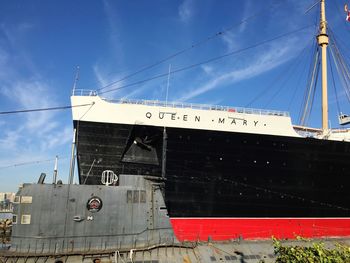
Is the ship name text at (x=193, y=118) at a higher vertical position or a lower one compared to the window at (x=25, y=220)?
higher

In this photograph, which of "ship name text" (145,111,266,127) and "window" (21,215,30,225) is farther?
"ship name text" (145,111,266,127)

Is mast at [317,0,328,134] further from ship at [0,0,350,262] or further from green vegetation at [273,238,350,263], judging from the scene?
green vegetation at [273,238,350,263]

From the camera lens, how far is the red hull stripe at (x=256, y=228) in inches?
838

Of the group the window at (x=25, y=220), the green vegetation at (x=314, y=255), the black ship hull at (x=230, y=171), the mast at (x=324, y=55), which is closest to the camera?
the green vegetation at (x=314, y=255)

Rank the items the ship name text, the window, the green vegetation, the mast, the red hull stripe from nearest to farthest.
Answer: the green vegetation < the window < the red hull stripe < the ship name text < the mast

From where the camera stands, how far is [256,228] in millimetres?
22531

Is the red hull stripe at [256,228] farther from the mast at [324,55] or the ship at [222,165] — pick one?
the mast at [324,55]

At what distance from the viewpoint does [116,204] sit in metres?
14.9

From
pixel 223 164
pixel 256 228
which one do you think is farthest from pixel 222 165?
pixel 256 228

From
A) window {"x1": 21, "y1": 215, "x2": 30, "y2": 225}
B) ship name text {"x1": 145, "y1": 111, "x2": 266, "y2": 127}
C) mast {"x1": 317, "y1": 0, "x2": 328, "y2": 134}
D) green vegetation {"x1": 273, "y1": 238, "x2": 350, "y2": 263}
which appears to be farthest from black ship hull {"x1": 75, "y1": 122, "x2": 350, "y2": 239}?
green vegetation {"x1": 273, "y1": 238, "x2": 350, "y2": 263}

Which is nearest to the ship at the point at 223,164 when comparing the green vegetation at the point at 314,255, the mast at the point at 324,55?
the mast at the point at 324,55

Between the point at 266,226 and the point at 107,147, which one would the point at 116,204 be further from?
the point at 266,226

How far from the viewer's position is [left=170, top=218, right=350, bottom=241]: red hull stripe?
21297mm

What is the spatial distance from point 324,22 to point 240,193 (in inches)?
689
